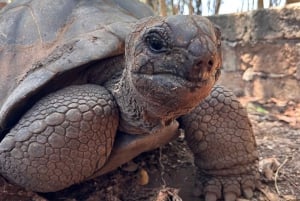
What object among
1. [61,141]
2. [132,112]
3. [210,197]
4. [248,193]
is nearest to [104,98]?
[132,112]

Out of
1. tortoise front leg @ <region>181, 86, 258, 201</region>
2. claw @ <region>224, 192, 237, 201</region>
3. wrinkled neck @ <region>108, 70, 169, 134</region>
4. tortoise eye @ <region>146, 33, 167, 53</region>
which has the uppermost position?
tortoise eye @ <region>146, 33, 167, 53</region>

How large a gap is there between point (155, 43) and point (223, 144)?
889 mm

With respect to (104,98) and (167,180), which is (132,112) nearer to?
(104,98)

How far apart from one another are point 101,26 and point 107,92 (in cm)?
38

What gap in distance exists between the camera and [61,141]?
6.18 ft

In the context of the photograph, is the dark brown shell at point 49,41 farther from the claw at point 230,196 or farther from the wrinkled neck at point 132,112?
the claw at point 230,196

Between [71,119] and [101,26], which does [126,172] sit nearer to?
[71,119]

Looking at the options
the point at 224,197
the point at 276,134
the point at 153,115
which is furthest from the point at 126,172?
the point at 276,134

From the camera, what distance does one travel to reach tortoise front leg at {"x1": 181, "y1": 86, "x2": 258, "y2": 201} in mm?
2160

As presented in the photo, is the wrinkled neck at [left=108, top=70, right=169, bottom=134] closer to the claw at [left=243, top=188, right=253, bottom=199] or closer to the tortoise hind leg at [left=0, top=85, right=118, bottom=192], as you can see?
the tortoise hind leg at [left=0, top=85, right=118, bottom=192]

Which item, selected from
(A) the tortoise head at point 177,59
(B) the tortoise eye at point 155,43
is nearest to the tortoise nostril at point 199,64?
(A) the tortoise head at point 177,59

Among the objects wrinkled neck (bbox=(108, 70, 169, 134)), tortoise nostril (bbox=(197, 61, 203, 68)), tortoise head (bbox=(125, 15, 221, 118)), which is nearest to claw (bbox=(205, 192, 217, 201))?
wrinkled neck (bbox=(108, 70, 169, 134))

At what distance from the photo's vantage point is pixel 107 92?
2.02 m

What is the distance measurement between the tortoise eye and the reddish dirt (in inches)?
27.0
